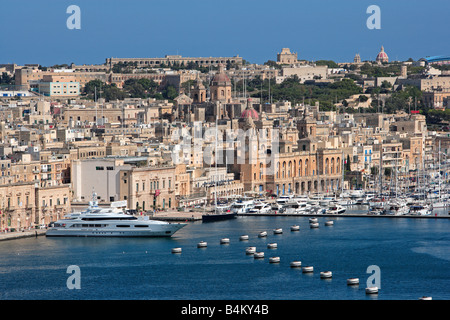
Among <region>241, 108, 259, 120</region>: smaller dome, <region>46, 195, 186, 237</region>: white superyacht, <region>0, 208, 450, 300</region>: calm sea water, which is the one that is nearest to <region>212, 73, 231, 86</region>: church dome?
<region>241, 108, 259, 120</region>: smaller dome

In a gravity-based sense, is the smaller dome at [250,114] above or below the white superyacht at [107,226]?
above

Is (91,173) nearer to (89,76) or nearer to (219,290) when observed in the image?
(219,290)

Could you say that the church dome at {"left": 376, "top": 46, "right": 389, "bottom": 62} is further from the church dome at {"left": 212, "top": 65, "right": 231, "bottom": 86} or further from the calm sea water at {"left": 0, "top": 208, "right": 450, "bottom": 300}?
the calm sea water at {"left": 0, "top": 208, "right": 450, "bottom": 300}

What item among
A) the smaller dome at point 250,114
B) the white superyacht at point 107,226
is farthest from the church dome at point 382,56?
the white superyacht at point 107,226

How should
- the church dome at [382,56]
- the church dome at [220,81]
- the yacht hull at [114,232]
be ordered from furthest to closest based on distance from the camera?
the church dome at [382,56]
the church dome at [220,81]
the yacht hull at [114,232]

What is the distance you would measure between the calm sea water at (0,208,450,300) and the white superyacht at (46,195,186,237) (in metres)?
0.39

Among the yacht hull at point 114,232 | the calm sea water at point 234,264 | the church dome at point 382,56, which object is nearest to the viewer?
the calm sea water at point 234,264

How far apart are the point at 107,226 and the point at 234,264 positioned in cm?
828

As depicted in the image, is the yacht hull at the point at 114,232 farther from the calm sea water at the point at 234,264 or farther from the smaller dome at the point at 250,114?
the smaller dome at the point at 250,114

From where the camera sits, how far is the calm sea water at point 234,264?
29203 millimetres

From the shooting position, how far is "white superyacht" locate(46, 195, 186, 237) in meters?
41.1

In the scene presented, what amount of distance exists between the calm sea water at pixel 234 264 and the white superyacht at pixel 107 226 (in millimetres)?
389

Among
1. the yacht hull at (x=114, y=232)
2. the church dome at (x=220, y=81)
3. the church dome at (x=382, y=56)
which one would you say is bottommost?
the yacht hull at (x=114, y=232)

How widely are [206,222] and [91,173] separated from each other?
467 cm
